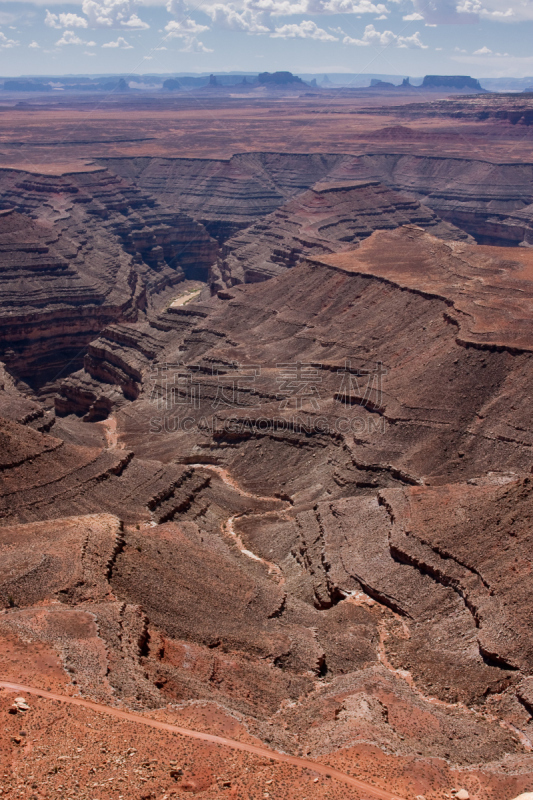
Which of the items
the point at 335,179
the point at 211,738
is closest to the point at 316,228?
the point at 335,179

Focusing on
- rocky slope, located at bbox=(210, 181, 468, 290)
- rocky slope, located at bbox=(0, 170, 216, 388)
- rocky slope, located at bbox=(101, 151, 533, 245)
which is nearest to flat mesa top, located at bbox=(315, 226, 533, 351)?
rocky slope, located at bbox=(210, 181, 468, 290)

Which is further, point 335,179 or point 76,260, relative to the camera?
point 335,179

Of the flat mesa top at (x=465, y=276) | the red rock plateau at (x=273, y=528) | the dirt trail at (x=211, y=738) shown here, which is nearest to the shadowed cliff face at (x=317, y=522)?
the red rock plateau at (x=273, y=528)

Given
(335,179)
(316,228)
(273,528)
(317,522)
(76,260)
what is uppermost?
(335,179)

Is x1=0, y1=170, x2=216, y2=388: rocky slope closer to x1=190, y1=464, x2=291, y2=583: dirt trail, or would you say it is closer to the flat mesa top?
the flat mesa top

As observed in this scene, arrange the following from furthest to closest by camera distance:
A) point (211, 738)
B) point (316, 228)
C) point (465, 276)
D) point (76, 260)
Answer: point (316, 228) → point (76, 260) → point (465, 276) → point (211, 738)

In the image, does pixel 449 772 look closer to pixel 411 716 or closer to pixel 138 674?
pixel 411 716

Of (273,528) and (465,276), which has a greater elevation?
(465,276)

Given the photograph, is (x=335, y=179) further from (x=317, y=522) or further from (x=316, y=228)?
(x=317, y=522)
